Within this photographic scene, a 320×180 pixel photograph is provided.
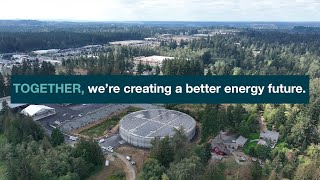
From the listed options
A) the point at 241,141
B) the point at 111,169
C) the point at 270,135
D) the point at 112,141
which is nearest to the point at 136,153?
the point at 111,169

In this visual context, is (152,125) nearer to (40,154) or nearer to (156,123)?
(156,123)

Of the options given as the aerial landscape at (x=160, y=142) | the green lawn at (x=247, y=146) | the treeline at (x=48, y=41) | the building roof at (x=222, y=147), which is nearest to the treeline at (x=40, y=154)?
the aerial landscape at (x=160, y=142)

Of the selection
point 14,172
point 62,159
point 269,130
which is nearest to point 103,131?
point 62,159

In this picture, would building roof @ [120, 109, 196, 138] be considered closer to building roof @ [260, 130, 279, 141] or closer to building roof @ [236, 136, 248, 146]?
building roof @ [236, 136, 248, 146]

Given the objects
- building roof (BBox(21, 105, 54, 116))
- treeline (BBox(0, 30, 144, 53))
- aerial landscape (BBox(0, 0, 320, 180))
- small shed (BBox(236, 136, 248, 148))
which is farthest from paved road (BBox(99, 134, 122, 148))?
treeline (BBox(0, 30, 144, 53))

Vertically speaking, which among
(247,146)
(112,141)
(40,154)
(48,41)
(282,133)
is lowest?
(247,146)

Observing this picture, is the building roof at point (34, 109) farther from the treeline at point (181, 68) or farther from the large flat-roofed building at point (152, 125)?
the treeline at point (181, 68)
